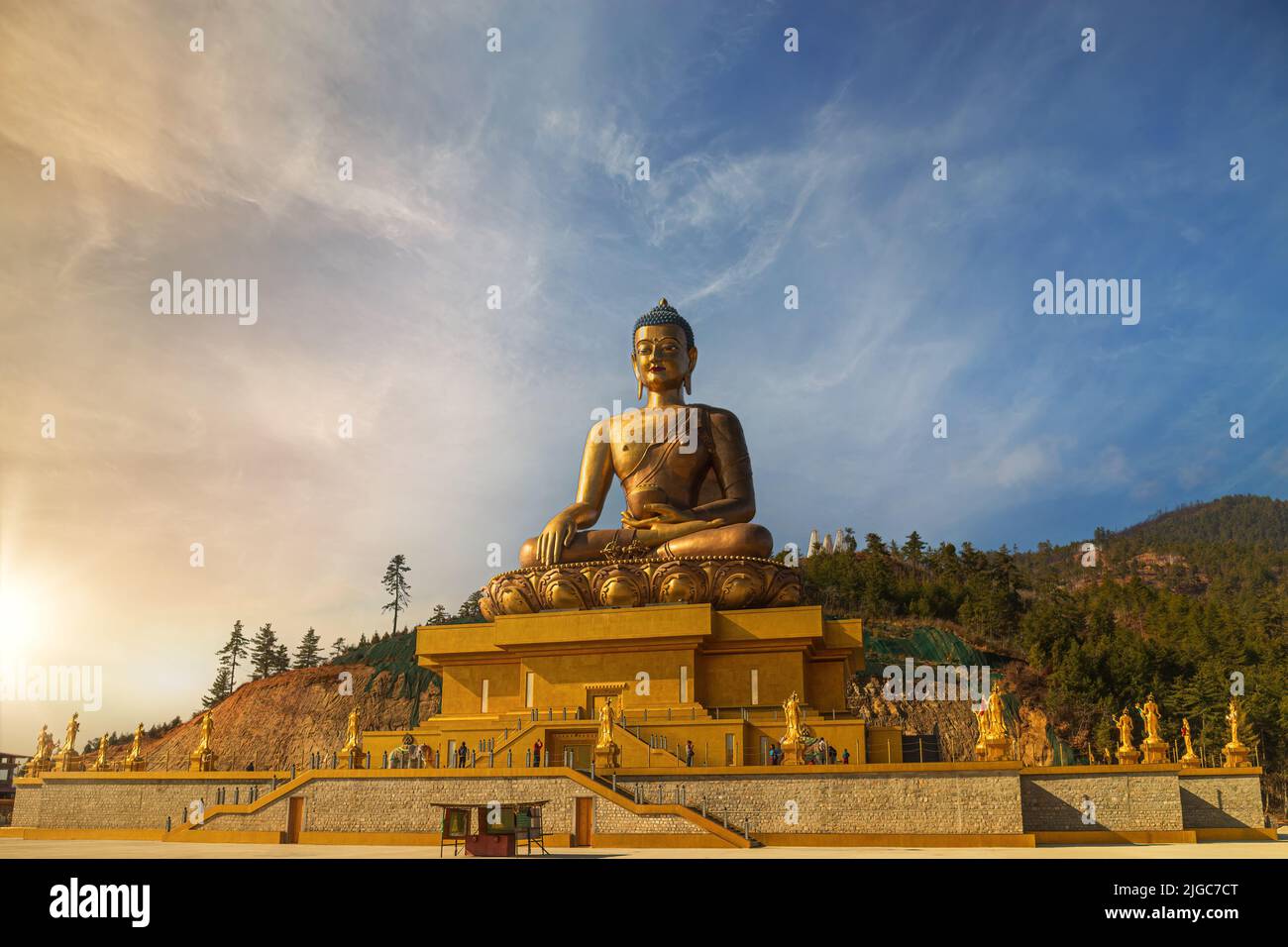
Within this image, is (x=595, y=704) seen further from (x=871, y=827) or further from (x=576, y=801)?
(x=871, y=827)

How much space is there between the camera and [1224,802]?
18.1 meters

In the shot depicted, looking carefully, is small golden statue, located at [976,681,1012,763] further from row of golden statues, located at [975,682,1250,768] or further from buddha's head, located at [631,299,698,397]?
buddha's head, located at [631,299,698,397]

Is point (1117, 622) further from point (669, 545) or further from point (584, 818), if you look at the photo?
point (584, 818)

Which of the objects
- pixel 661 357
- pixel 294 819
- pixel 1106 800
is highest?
pixel 661 357

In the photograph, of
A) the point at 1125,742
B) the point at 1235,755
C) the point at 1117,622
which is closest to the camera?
the point at 1125,742

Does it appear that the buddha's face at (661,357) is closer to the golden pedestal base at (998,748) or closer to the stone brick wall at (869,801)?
the stone brick wall at (869,801)

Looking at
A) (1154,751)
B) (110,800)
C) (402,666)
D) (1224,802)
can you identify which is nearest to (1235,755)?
(1224,802)

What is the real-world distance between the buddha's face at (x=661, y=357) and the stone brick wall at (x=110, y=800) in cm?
1173

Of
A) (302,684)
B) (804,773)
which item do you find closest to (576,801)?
(804,773)

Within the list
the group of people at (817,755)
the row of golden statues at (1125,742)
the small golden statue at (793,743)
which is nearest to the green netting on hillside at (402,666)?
the group of people at (817,755)

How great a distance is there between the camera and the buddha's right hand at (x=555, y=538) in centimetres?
2330

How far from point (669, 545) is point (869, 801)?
7.86 m

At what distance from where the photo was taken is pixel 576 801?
16.4 m
